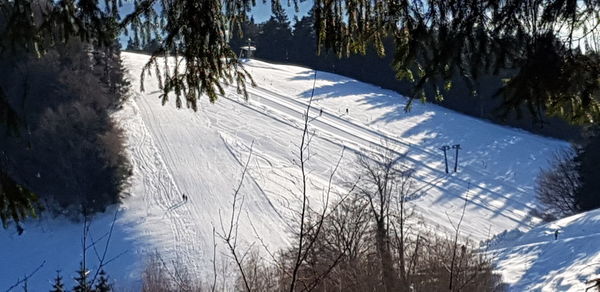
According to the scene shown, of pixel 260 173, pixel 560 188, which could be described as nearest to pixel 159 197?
pixel 260 173

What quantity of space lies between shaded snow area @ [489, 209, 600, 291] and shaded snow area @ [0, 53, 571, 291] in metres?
6.53

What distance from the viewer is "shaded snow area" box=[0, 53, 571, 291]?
83.0 ft

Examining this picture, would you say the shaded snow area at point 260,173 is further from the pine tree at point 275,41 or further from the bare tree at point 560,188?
the pine tree at point 275,41

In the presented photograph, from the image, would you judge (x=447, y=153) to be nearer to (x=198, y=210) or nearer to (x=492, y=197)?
(x=492, y=197)

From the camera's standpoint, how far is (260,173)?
31.4 meters

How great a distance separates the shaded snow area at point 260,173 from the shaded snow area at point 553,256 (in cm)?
653

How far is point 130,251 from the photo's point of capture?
25.1 meters

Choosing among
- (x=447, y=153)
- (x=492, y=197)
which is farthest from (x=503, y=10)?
(x=447, y=153)

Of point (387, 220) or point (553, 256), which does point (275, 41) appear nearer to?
point (553, 256)

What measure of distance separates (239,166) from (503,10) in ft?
95.9

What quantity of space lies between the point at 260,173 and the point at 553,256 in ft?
60.1

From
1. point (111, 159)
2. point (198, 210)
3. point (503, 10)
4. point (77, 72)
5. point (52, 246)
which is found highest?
point (503, 10)

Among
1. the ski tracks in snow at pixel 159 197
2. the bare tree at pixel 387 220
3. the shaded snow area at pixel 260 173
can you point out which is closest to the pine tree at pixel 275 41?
the shaded snow area at pixel 260 173

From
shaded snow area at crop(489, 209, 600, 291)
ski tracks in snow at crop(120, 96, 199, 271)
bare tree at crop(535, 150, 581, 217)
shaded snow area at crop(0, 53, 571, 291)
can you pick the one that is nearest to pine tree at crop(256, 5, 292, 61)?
shaded snow area at crop(0, 53, 571, 291)
